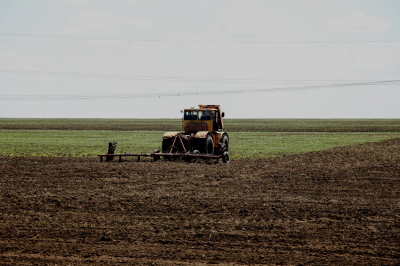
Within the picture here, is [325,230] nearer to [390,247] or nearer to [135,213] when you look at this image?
[390,247]

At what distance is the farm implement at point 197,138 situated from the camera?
24.8 m

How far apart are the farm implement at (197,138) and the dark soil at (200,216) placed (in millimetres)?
3840

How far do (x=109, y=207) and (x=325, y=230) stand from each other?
6.06 meters

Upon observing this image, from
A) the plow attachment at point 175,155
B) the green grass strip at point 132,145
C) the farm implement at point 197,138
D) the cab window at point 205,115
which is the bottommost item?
the green grass strip at point 132,145

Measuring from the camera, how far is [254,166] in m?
23.5

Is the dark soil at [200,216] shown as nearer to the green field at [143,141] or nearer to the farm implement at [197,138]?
the farm implement at [197,138]

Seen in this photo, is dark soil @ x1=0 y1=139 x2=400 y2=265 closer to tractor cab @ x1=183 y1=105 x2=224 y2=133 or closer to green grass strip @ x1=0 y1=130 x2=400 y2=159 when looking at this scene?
tractor cab @ x1=183 y1=105 x2=224 y2=133

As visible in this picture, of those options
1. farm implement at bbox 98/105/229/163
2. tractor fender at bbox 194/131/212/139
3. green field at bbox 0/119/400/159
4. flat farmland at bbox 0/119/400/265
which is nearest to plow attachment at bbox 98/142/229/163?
farm implement at bbox 98/105/229/163

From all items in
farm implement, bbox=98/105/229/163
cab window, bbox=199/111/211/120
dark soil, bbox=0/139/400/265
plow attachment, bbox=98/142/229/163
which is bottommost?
dark soil, bbox=0/139/400/265

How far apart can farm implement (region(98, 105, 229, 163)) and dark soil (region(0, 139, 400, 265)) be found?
3840mm

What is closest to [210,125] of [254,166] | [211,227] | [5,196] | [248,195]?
[254,166]

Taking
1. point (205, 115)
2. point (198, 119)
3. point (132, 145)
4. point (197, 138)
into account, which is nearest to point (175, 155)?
point (197, 138)

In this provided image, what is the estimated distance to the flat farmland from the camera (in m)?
8.91

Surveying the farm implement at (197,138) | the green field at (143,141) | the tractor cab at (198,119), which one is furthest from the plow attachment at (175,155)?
the green field at (143,141)
